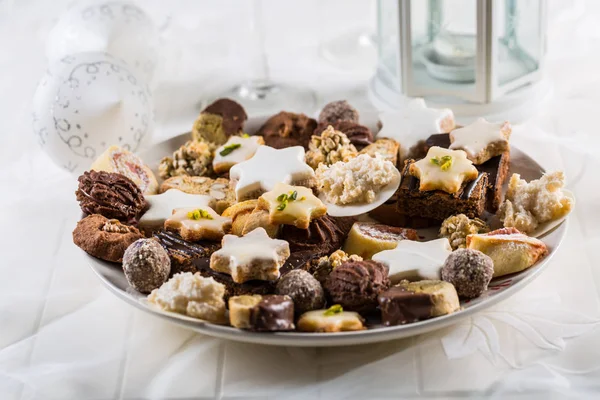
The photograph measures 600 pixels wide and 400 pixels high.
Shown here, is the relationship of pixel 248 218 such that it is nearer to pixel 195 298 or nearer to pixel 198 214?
pixel 198 214

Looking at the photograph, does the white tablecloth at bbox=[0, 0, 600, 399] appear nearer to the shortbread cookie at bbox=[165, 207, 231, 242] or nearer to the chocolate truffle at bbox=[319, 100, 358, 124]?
the shortbread cookie at bbox=[165, 207, 231, 242]

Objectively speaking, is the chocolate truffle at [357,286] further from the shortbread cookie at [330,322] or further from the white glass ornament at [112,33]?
the white glass ornament at [112,33]

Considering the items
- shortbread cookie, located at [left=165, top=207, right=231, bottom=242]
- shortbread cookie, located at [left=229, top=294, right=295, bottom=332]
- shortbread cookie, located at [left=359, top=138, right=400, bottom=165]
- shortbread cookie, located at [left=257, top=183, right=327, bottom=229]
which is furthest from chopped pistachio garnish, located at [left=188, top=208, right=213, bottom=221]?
shortbread cookie, located at [left=359, top=138, right=400, bottom=165]

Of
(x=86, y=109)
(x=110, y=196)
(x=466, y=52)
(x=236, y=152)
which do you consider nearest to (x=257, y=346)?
(x=110, y=196)

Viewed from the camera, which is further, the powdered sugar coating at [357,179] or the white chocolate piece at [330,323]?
the powdered sugar coating at [357,179]

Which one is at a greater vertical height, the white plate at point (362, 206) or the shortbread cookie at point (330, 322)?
the white plate at point (362, 206)

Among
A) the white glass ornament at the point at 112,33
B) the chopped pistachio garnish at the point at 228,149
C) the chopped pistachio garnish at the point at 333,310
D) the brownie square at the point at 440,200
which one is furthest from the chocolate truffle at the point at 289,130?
the chopped pistachio garnish at the point at 333,310
